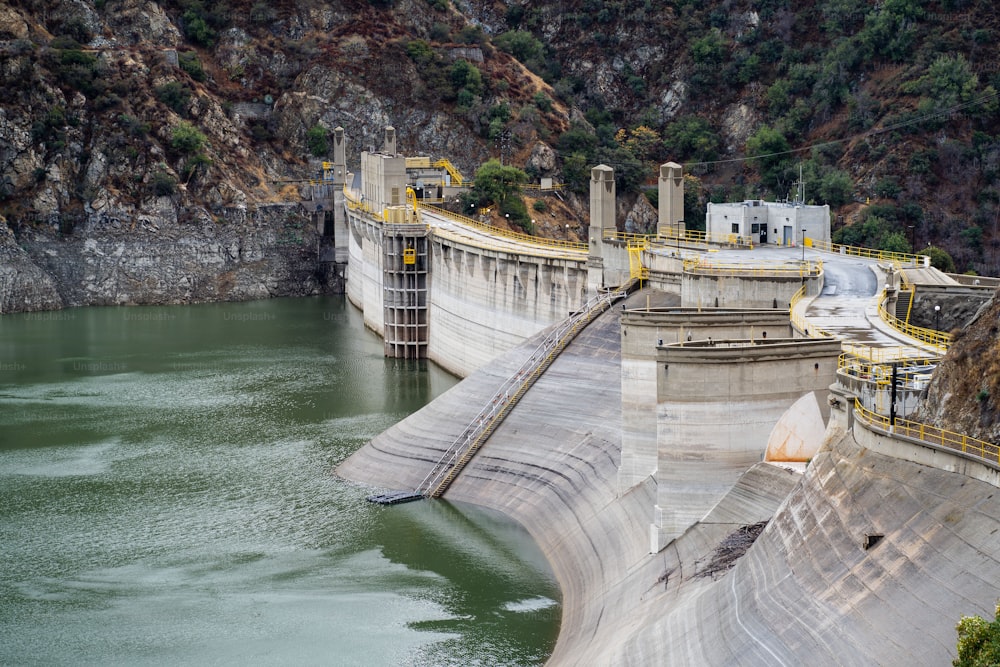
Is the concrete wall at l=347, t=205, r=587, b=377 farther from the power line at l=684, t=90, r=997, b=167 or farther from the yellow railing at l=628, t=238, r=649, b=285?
the power line at l=684, t=90, r=997, b=167

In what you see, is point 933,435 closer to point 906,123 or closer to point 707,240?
point 707,240

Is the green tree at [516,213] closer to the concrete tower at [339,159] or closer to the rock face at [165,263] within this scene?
the concrete tower at [339,159]

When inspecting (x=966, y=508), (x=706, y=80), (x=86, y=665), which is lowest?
(x=86, y=665)

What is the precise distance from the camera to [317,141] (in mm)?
124438

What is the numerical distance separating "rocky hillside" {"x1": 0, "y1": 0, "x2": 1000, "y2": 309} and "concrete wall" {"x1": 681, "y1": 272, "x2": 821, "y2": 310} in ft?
171

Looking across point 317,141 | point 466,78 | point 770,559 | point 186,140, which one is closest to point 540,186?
point 466,78

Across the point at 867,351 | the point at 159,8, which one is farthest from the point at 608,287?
the point at 159,8

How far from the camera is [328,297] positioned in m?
114

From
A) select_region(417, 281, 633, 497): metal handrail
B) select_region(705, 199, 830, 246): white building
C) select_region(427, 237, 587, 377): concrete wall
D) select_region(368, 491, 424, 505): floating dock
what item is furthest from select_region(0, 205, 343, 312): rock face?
select_region(368, 491, 424, 505): floating dock

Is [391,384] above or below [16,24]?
below

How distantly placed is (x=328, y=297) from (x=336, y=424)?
50537 millimetres

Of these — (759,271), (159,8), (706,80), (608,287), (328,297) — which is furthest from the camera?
(706,80)

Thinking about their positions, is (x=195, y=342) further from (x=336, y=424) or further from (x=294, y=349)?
(x=336, y=424)

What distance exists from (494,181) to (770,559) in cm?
8582
